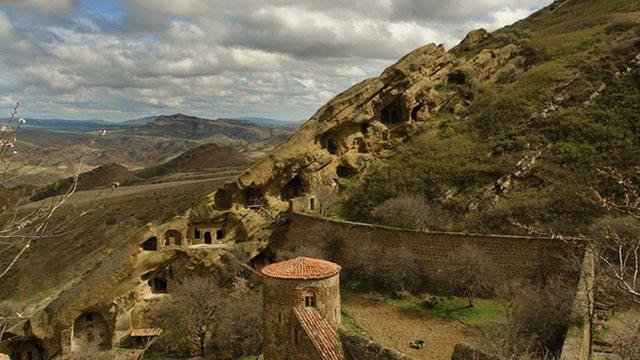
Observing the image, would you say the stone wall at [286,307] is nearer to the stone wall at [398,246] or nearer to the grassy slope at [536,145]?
the stone wall at [398,246]

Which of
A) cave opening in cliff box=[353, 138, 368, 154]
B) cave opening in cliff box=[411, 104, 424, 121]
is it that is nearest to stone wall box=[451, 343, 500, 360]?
cave opening in cliff box=[353, 138, 368, 154]

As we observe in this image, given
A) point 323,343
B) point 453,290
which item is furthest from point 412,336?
point 323,343

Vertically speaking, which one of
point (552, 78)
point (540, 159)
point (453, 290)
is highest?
point (552, 78)

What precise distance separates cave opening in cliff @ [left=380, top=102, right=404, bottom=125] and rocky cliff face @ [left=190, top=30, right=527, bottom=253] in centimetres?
7

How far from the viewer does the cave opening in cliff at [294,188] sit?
32594 millimetres

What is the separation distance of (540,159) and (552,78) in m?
10.4

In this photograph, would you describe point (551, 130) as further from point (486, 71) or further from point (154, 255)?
point (154, 255)

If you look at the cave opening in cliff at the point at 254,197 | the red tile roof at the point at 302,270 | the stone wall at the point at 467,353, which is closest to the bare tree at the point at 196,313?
the cave opening in cliff at the point at 254,197

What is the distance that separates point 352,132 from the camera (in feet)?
116

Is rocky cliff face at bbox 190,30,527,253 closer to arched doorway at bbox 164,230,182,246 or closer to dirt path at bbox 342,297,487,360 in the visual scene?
arched doorway at bbox 164,230,182,246

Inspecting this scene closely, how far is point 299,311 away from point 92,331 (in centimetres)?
1802

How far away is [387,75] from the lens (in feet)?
121

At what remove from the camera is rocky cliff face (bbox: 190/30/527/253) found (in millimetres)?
30625

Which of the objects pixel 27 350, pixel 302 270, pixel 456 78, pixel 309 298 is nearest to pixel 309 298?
pixel 309 298
